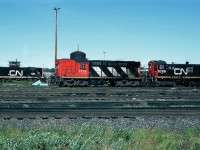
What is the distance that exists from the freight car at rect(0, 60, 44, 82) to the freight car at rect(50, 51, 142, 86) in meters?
13.4

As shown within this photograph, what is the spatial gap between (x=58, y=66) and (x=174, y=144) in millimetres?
27530

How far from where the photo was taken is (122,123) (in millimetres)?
11984

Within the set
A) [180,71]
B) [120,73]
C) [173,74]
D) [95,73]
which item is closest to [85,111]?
[95,73]

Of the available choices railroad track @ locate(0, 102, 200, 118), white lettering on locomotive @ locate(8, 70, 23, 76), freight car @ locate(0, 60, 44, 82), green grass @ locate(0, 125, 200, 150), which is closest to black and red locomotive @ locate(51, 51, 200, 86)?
freight car @ locate(0, 60, 44, 82)

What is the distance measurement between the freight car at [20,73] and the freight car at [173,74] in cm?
2010

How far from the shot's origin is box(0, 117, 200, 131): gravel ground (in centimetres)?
1125

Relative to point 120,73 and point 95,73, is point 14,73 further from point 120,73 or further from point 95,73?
point 120,73

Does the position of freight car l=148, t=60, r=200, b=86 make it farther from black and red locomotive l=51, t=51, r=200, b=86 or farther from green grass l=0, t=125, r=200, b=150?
green grass l=0, t=125, r=200, b=150

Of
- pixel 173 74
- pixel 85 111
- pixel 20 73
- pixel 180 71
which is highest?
pixel 180 71

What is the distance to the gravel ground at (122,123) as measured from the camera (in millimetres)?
11250

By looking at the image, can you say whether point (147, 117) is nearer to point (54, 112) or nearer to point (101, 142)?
point (54, 112)

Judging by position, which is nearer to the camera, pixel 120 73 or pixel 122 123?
pixel 122 123

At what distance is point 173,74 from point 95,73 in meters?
9.82

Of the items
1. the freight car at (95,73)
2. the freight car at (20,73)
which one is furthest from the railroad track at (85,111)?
the freight car at (20,73)
